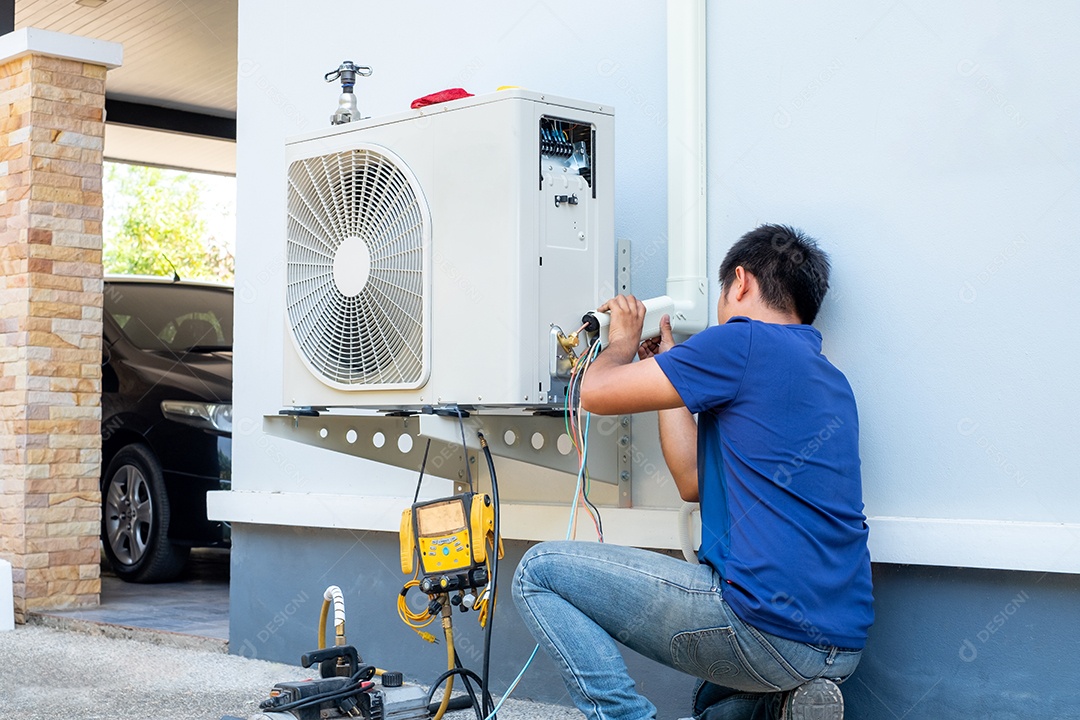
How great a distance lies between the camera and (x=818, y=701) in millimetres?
2512

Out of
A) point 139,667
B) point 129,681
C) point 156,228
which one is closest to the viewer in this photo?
point 129,681

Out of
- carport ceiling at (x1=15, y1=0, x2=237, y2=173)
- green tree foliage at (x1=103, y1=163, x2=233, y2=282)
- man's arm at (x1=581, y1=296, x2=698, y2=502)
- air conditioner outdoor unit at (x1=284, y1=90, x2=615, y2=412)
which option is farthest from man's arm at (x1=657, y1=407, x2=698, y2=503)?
green tree foliage at (x1=103, y1=163, x2=233, y2=282)

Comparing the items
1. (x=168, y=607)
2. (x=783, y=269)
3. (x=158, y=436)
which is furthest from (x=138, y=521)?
(x=783, y=269)

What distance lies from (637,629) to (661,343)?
76 cm

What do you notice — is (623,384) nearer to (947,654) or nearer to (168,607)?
(947,654)

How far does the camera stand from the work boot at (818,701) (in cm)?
251

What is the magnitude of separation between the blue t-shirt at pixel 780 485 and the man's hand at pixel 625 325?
0.74 feet

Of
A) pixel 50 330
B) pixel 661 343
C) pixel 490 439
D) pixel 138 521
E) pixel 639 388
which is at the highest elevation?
pixel 50 330

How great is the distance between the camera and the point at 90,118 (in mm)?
5398

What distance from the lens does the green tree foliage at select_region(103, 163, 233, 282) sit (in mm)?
30547

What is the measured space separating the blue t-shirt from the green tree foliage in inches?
1141

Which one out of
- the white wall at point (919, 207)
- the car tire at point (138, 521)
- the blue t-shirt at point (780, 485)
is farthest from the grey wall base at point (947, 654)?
the car tire at point (138, 521)

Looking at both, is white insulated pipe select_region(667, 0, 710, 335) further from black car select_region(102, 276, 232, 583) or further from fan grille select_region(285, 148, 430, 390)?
black car select_region(102, 276, 232, 583)

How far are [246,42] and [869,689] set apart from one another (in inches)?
128
